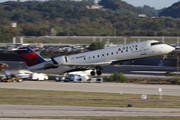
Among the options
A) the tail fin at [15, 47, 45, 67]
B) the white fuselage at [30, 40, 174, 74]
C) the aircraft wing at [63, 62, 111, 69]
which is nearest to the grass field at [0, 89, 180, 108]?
the aircraft wing at [63, 62, 111, 69]

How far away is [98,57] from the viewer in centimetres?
3988

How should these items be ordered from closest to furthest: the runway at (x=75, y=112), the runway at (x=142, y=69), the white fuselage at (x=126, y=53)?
the runway at (x=75, y=112) < the white fuselage at (x=126, y=53) < the runway at (x=142, y=69)

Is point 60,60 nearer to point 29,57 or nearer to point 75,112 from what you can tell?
point 29,57

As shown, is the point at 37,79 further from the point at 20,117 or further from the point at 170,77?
the point at 20,117

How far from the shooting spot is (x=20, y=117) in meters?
23.3

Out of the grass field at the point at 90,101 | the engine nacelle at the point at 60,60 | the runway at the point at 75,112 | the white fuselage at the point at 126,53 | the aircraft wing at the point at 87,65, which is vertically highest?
the white fuselage at the point at 126,53

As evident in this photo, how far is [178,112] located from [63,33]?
151m

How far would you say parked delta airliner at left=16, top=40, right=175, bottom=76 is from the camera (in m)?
37.6

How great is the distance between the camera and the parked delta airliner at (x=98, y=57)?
37594mm

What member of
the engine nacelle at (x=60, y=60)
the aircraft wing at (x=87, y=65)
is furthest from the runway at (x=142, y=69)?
the engine nacelle at (x=60, y=60)

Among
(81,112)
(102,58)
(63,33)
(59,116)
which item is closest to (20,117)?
(59,116)

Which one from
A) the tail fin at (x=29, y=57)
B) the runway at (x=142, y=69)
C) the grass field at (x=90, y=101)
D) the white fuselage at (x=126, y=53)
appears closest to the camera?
the grass field at (x=90, y=101)

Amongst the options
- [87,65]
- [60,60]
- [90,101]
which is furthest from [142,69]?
[90,101]

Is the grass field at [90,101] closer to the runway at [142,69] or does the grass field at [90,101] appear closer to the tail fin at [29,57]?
the tail fin at [29,57]
